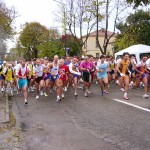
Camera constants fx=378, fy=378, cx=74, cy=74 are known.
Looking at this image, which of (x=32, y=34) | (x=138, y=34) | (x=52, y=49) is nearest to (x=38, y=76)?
(x=138, y=34)

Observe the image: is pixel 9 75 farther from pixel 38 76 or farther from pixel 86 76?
pixel 86 76

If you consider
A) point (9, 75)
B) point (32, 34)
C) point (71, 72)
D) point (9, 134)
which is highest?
point (32, 34)

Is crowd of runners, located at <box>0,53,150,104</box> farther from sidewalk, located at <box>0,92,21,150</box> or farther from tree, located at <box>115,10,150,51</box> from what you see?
tree, located at <box>115,10,150,51</box>

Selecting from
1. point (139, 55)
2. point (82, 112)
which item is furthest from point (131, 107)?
point (139, 55)

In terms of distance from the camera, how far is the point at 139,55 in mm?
27531

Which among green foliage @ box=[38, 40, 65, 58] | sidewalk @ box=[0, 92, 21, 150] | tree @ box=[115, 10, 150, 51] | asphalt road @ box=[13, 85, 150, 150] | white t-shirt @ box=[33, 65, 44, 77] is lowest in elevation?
sidewalk @ box=[0, 92, 21, 150]

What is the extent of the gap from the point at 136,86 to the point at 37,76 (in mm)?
5821

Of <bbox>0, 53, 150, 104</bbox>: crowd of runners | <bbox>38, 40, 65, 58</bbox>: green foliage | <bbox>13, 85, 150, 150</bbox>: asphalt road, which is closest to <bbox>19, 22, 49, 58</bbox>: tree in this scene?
<bbox>38, 40, 65, 58</bbox>: green foliage

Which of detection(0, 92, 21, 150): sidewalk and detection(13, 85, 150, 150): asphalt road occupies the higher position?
detection(13, 85, 150, 150): asphalt road

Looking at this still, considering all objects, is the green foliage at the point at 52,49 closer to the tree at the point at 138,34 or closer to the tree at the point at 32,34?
the tree at the point at 138,34

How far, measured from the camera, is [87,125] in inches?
377

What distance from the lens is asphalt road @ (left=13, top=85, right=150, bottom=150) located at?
7465 mm

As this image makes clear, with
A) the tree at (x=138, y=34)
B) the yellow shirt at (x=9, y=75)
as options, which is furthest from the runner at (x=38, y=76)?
the tree at (x=138, y=34)

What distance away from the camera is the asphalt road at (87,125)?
7.46m
